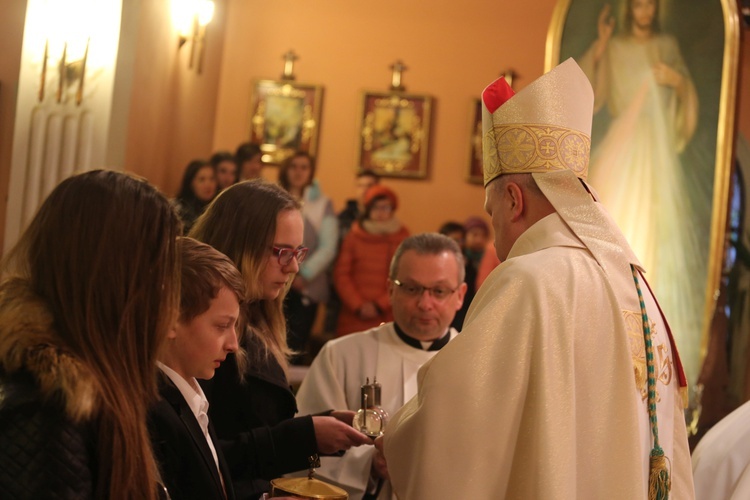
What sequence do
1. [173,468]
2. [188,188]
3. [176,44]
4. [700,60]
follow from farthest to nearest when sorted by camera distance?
[176,44] < [700,60] < [188,188] < [173,468]

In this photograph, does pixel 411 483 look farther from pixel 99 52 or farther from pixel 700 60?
pixel 700 60

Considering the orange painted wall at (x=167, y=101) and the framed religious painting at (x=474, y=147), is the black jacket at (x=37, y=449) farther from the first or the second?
the framed religious painting at (x=474, y=147)

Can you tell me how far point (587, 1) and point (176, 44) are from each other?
367 cm

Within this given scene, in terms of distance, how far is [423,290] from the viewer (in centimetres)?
428

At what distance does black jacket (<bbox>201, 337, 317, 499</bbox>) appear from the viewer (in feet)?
10.3

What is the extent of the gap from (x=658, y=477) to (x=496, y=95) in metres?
1.32

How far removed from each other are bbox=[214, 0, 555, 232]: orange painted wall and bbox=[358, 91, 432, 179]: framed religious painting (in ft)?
0.36

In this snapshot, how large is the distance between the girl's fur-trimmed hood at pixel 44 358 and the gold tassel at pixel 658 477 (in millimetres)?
1718

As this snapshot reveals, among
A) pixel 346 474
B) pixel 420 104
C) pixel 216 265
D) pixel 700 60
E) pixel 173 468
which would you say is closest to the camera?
pixel 173 468

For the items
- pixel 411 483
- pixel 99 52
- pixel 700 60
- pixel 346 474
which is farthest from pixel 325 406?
pixel 700 60

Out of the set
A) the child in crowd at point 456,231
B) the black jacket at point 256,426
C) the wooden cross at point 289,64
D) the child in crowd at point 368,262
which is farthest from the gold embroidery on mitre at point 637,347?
Result: the wooden cross at point 289,64

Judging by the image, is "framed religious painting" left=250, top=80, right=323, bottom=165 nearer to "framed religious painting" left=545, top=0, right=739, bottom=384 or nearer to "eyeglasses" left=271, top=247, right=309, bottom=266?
"framed religious painting" left=545, top=0, right=739, bottom=384

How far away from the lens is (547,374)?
2.79 m

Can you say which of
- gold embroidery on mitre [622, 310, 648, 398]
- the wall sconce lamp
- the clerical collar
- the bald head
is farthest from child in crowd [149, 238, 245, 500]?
the wall sconce lamp
